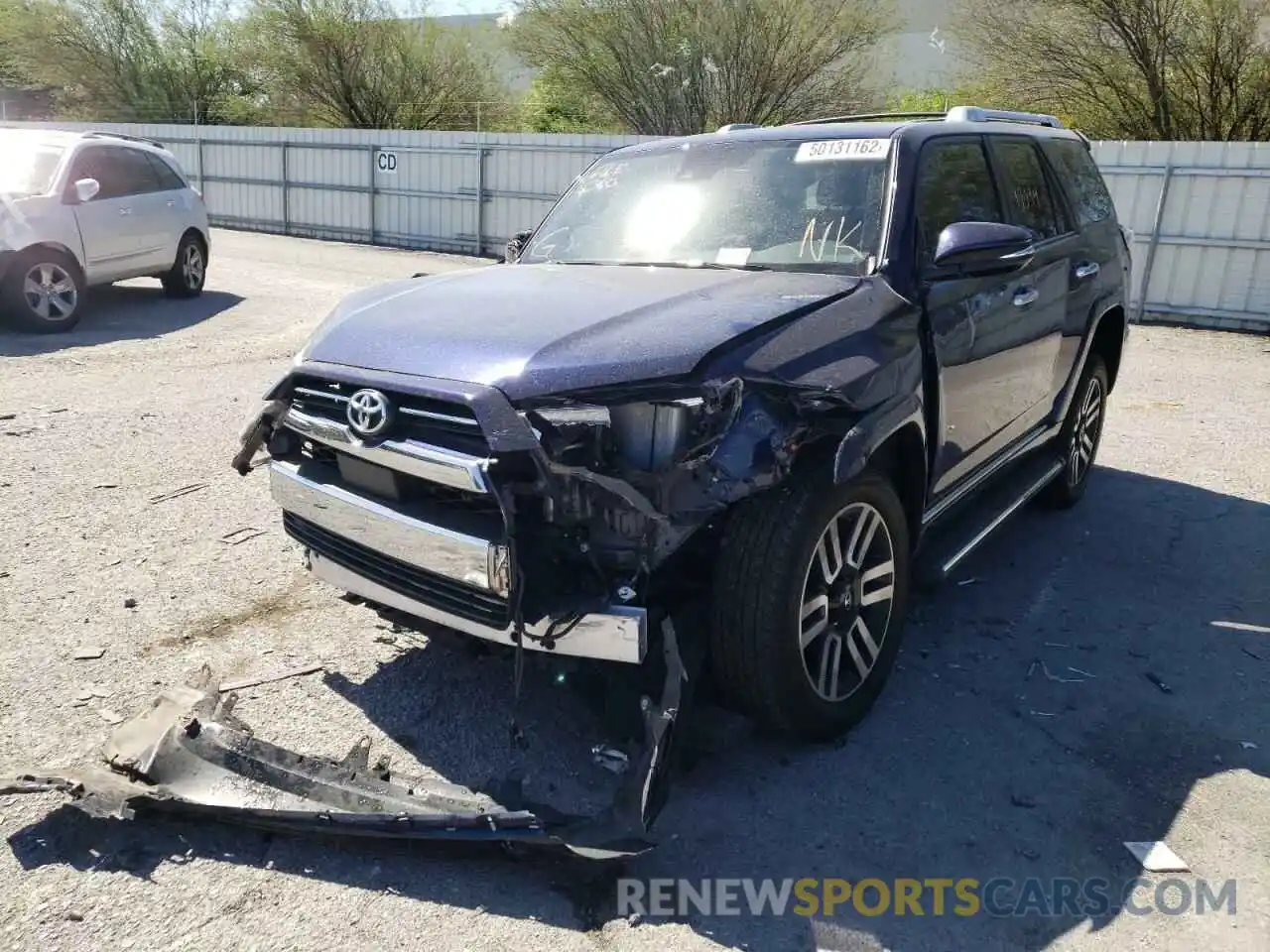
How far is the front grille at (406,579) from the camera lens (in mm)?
2898

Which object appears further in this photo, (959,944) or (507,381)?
(507,381)

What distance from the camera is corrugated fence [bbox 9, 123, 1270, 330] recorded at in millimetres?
12398

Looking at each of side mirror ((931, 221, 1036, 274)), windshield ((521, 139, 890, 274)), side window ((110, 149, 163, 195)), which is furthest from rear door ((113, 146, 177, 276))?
side mirror ((931, 221, 1036, 274))

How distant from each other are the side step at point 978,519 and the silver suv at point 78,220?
889 centimetres

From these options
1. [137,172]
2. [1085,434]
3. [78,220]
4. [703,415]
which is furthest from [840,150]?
[137,172]

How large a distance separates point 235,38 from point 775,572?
117 feet

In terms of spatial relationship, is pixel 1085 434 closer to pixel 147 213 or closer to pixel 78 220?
pixel 78 220

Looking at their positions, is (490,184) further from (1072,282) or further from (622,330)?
(622,330)

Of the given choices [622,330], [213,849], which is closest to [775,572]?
[622,330]

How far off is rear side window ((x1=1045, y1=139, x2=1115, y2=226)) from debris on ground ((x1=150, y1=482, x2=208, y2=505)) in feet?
15.6

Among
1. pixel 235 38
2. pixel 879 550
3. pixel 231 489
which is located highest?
pixel 235 38

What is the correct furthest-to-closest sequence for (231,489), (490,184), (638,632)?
(490,184), (231,489), (638,632)

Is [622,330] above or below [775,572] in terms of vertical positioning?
above

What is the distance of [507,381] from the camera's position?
280 cm
